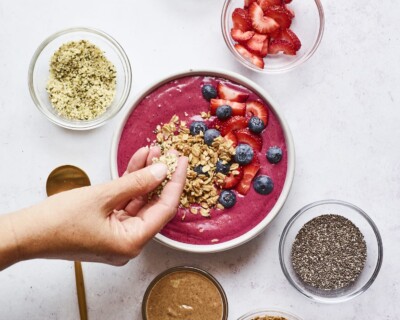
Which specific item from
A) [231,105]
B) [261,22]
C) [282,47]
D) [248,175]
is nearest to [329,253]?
[248,175]

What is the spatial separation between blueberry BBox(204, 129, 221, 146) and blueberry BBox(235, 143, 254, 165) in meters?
0.09

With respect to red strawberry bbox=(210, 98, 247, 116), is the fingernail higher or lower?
lower

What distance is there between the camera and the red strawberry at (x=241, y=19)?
98.2 inches

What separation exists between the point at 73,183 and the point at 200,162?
512 millimetres

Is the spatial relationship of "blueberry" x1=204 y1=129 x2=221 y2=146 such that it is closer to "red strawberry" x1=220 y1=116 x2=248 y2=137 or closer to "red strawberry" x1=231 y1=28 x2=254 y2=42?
"red strawberry" x1=220 y1=116 x2=248 y2=137

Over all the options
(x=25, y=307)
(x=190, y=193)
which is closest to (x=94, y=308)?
(x=25, y=307)

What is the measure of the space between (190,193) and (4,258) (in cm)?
73

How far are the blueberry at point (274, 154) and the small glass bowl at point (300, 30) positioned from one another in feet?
1.04

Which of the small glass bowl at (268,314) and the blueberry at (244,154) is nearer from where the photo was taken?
the blueberry at (244,154)

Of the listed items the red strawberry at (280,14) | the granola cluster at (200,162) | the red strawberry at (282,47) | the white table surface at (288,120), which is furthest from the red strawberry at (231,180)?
the red strawberry at (280,14)

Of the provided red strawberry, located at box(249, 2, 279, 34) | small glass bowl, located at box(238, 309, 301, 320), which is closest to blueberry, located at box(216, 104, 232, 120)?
red strawberry, located at box(249, 2, 279, 34)

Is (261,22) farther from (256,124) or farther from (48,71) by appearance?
(48,71)

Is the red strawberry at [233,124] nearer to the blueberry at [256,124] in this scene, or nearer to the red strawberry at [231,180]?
the blueberry at [256,124]

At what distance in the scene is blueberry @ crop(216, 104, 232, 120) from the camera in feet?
7.80
